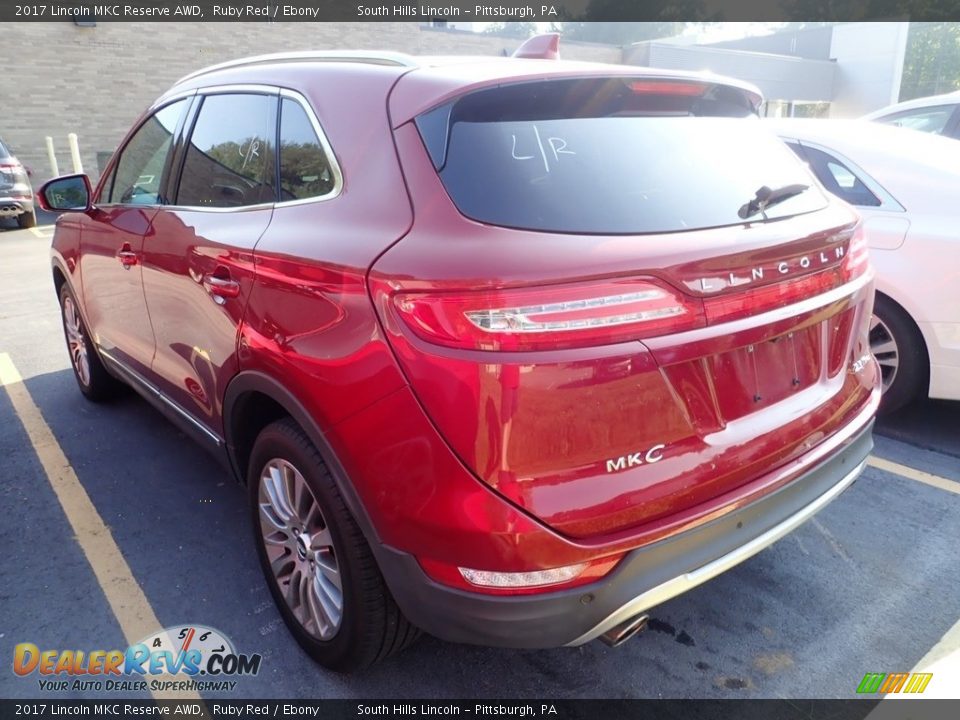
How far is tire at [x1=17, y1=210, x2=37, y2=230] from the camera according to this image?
531 inches

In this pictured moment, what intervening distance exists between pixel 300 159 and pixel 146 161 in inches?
61.0

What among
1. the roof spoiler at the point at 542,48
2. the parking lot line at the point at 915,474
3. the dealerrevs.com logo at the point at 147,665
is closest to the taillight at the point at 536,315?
the roof spoiler at the point at 542,48

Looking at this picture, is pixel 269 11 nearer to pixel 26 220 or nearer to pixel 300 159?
pixel 26 220

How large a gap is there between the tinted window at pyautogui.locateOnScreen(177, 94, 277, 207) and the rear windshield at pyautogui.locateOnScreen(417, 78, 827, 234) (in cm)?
85

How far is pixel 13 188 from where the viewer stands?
12836mm

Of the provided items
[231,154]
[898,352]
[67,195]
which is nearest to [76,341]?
[67,195]

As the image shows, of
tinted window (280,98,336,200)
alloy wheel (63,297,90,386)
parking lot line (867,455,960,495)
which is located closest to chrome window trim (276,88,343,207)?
tinted window (280,98,336,200)

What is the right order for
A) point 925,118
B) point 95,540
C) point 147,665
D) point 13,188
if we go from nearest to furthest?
point 147,665 → point 95,540 → point 925,118 → point 13,188

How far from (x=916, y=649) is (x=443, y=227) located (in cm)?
218

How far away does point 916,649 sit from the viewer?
99.8 inches

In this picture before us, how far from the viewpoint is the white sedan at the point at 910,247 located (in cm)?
378

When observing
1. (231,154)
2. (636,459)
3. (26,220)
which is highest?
(231,154)

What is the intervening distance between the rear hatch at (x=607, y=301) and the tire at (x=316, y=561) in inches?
22.9

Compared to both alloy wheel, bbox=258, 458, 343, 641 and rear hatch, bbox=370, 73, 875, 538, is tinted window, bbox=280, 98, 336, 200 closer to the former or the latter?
rear hatch, bbox=370, 73, 875, 538
